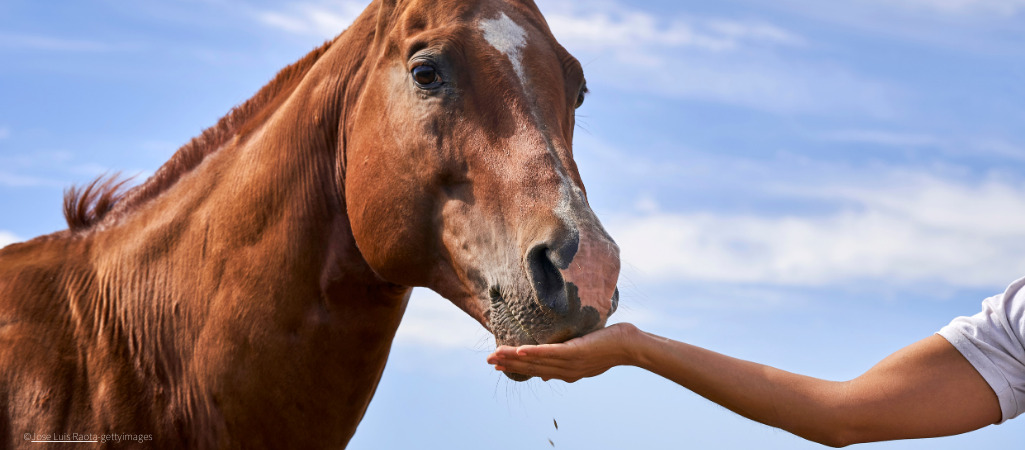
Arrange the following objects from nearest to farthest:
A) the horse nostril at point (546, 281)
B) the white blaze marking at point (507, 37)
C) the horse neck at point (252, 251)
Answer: the horse nostril at point (546, 281) < the white blaze marking at point (507, 37) < the horse neck at point (252, 251)

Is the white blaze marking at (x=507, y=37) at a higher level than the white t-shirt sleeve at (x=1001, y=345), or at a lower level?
higher

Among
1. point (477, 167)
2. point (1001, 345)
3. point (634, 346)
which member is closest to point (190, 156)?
point (477, 167)

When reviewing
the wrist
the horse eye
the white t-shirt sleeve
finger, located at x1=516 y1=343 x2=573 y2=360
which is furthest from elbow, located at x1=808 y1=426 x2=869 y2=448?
the horse eye

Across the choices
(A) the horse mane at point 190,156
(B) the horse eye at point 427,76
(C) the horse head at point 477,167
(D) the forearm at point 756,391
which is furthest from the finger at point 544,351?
(A) the horse mane at point 190,156

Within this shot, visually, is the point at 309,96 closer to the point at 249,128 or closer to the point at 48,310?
the point at 249,128

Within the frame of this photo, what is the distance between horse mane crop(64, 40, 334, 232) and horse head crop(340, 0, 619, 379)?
0.64m

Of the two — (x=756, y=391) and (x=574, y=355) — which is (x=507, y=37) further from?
(x=756, y=391)

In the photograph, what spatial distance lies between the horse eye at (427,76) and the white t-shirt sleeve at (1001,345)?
2.04m

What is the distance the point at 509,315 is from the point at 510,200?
410mm

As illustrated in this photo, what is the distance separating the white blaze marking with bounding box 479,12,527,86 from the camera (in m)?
3.27

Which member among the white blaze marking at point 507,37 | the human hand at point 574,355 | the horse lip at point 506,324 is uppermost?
the white blaze marking at point 507,37

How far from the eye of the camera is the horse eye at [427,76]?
3.33 metres

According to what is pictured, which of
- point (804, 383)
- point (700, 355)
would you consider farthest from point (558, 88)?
point (804, 383)

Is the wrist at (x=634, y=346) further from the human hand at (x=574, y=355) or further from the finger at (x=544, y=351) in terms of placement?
the finger at (x=544, y=351)
